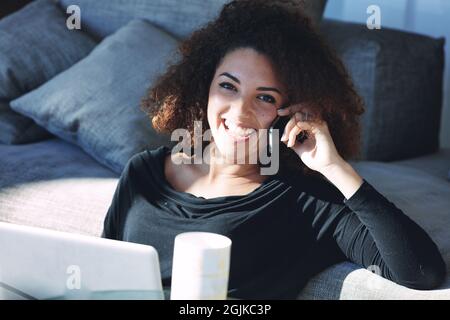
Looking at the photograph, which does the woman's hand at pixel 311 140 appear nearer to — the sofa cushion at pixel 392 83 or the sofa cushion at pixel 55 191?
the sofa cushion at pixel 55 191

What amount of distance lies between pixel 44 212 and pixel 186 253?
892 millimetres

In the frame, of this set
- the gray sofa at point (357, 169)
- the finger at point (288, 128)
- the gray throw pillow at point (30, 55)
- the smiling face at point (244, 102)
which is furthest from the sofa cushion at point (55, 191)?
the finger at point (288, 128)

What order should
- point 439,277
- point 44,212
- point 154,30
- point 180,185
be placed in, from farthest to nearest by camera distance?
point 154,30 < point 44,212 < point 180,185 < point 439,277

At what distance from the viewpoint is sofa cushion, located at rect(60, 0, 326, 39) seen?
2221 mm

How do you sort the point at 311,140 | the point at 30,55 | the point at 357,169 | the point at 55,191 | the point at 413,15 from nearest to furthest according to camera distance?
1. the point at 311,140
2. the point at 55,191
3. the point at 357,169
4. the point at 30,55
5. the point at 413,15

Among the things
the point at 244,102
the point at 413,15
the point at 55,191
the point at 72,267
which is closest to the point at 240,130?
the point at 244,102

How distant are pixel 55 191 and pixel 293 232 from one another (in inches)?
27.4

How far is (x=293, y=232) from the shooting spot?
4.35ft

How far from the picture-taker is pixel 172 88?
61.1 inches

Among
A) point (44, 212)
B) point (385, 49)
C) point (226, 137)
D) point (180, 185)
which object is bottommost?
point (44, 212)

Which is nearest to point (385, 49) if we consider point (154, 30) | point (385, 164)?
point (385, 164)

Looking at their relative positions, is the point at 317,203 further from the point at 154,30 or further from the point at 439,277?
the point at 154,30

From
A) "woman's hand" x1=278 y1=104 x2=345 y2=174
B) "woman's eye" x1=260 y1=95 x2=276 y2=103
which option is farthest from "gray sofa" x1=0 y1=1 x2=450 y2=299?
"woman's eye" x1=260 y1=95 x2=276 y2=103

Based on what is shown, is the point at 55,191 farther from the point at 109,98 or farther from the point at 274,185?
the point at 274,185
